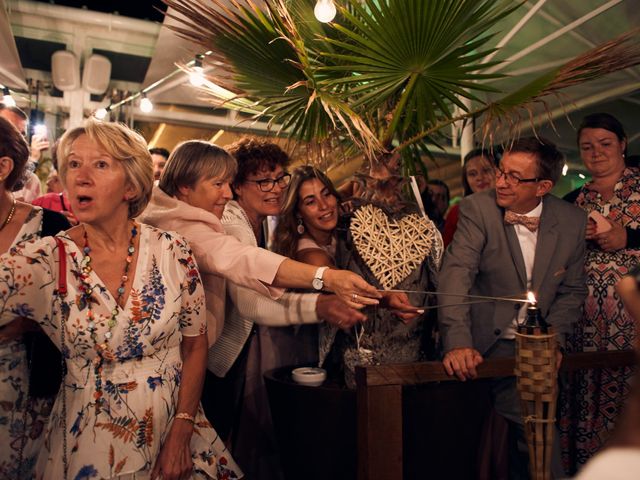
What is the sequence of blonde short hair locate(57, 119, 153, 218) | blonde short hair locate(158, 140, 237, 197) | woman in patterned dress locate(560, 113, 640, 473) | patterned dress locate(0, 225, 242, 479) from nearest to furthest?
patterned dress locate(0, 225, 242, 479)
blonde short hair locate(57, 119, 153, 218)
blonde short hair locate(158, 140, 237, 197)
woman in patterned dress locate(560, 113, 640, 473)

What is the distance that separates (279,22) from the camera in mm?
2488

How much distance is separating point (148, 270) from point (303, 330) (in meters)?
1.18

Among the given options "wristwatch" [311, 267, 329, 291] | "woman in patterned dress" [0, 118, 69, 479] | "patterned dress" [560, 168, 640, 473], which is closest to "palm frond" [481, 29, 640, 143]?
"patterned dress" [560, 168, 640, 473]

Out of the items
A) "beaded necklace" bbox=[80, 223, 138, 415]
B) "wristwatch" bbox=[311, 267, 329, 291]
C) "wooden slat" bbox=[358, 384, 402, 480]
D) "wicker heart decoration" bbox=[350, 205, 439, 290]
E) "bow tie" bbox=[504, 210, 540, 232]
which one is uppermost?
"bow tie" bbox=[504, 210, 540, 232]

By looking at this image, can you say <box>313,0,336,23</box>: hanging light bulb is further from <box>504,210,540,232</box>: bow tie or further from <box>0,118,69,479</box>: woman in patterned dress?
<box>0,118,69,479</box>: woman in patterned dress

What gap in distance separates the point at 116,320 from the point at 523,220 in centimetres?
180

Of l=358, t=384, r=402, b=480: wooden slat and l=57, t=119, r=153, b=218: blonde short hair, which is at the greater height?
l=57, t=119, r=153, b=218: blonde short hair

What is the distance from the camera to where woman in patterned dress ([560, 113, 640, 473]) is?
296 centimetres

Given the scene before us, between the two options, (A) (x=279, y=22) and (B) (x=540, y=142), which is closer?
(A) (x=279, y=22)

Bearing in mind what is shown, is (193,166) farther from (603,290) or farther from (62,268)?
(603,290)

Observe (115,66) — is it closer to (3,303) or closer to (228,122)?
(228,122)

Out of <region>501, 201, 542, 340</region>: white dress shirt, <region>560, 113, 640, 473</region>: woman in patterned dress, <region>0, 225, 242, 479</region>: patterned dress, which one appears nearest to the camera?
<region>0, 225, 242, 479</region>: patterned dress

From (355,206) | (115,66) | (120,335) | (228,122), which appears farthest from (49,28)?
(120,335)

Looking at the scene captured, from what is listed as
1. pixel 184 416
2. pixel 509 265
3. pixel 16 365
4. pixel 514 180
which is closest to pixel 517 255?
pixel 509 265
